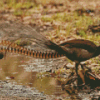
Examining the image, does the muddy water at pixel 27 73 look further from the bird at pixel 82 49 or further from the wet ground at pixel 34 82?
the bird at pixel 82 49

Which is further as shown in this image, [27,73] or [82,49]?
[27,73]

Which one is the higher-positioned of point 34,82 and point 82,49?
point 82,49

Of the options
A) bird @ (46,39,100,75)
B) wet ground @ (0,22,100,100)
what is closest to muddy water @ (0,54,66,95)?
wet ground @ (0,22,100,100)

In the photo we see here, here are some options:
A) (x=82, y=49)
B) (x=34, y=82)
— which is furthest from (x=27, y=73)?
(x=82, y=49)

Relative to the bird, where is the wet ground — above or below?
below

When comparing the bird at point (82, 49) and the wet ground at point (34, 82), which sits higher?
the bird at point (82, 49)

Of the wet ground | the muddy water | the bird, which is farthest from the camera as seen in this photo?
the muddy water

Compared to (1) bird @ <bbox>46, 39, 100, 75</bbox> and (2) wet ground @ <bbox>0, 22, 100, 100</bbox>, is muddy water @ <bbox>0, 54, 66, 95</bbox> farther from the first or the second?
(1) bird @ <bbox>46, 39, 100, 75</bbox>

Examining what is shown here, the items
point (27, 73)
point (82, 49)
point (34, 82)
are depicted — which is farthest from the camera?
point (27, 73)

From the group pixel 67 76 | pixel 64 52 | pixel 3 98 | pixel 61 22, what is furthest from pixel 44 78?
pixel 61 22

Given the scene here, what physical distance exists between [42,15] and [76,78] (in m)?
3.70

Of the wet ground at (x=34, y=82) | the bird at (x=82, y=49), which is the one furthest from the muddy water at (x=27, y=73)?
the bird at (x=82, y=49)

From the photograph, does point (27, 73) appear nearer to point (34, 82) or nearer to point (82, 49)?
point (34, 82)

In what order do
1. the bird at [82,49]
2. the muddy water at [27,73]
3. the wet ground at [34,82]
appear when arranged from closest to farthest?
the wet ground at [34,82] < the bird at [82,49] < the muddy water at [27,73]
